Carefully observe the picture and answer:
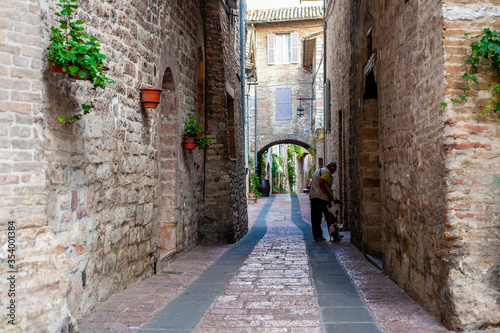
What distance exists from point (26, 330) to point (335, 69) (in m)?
10.9

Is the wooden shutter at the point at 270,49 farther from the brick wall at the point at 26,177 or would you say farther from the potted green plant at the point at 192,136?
the brick wall at the point at 26,177

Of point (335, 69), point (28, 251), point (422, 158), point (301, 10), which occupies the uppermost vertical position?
point (301, 10)

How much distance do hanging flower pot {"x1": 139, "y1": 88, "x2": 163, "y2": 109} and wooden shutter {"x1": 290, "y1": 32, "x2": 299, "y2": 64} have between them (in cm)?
2148

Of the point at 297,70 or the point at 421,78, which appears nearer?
the point at 421,78

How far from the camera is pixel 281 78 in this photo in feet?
86.7

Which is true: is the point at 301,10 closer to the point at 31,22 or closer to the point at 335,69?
the point at 335,69

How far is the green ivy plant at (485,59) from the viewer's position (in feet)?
11.8

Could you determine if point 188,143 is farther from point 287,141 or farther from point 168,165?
point 287,141

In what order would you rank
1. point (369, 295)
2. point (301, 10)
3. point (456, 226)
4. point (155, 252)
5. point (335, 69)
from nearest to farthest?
point (456, 226)
point (369, 295)
point (155, 252)
point (335, 69)
point (301, 10)

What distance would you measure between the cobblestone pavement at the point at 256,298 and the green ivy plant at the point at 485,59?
1.70m

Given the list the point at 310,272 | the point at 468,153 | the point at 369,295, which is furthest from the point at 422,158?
the point at 310,272

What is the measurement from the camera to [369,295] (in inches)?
189

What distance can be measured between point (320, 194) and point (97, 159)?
5.63 meters

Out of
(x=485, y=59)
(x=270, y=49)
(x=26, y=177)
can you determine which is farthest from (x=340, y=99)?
Answer: (x=270, y=49)
